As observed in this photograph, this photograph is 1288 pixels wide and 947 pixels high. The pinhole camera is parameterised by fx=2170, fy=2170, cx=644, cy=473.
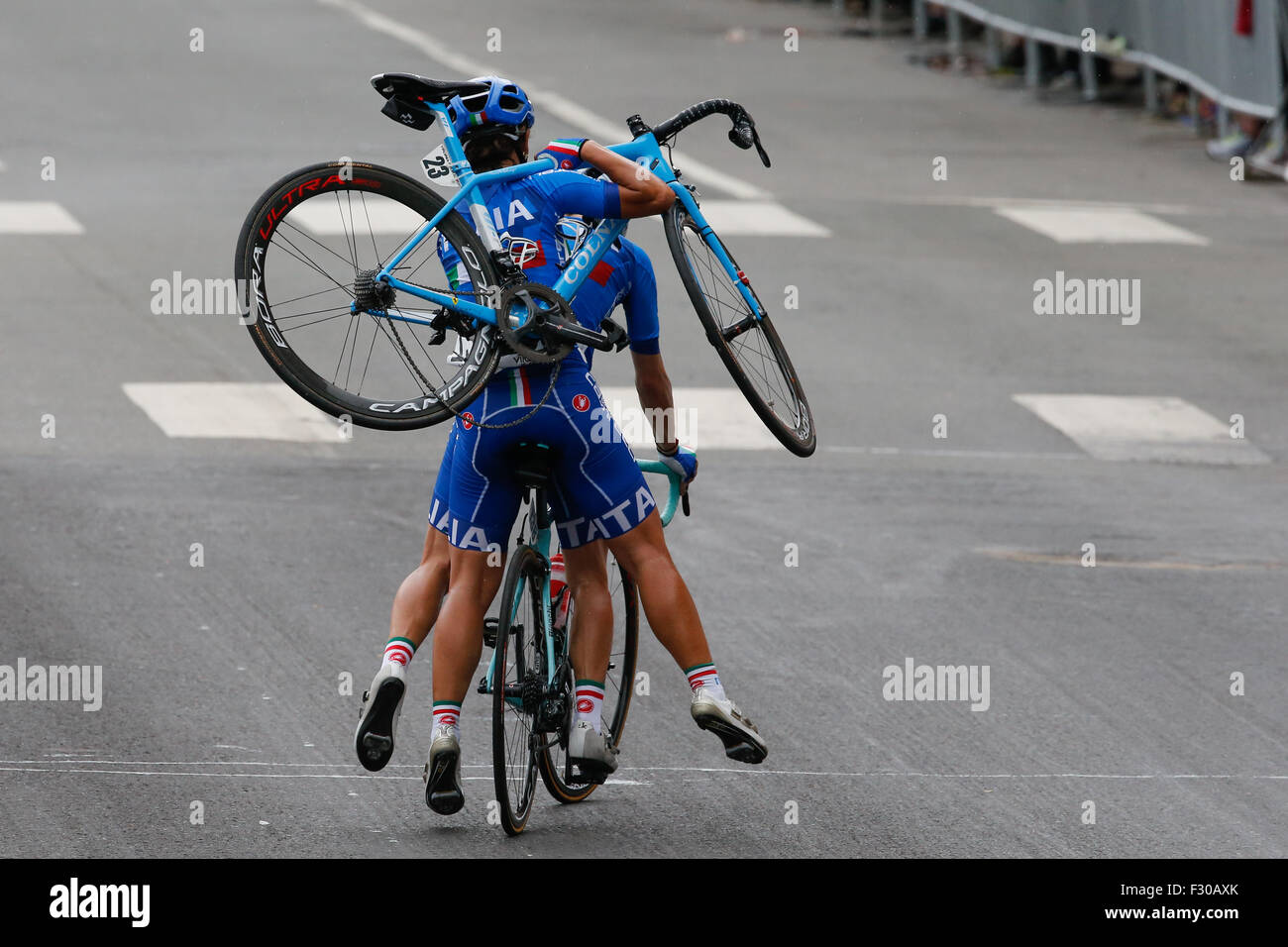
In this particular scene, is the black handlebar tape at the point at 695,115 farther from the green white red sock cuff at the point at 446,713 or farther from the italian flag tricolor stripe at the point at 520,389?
the green white red sock cuff at the point at 446,713

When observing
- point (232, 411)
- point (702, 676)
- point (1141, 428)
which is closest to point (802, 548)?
point (1141, 428)

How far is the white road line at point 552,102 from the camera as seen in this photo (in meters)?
20.9

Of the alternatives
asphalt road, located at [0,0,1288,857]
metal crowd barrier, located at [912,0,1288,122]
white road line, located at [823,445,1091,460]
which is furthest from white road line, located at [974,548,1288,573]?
metal crowd barrier, located at [912,0,1288,122]

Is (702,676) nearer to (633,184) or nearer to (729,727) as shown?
(729,727)

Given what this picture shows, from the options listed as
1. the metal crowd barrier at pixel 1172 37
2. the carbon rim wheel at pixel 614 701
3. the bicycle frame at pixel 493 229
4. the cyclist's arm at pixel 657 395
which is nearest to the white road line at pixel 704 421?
the carbon rim wheel at pixel 614 701

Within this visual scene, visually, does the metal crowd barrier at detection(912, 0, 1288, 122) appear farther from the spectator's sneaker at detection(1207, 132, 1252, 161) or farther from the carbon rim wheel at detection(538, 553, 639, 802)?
the carbon rim wheel at detection(538, 553, 639, 802)

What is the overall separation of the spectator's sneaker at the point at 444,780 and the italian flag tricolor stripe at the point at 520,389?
108 centimetres

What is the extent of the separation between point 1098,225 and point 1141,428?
239 inches

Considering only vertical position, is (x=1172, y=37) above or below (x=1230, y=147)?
above

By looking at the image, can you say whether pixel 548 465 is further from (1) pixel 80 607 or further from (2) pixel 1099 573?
(2) pixel 1099 573

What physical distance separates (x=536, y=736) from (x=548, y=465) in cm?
93

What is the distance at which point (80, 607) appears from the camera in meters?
9.30

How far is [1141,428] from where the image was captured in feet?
44.5

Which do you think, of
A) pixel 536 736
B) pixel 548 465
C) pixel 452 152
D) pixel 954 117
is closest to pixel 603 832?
pixel 536 736
